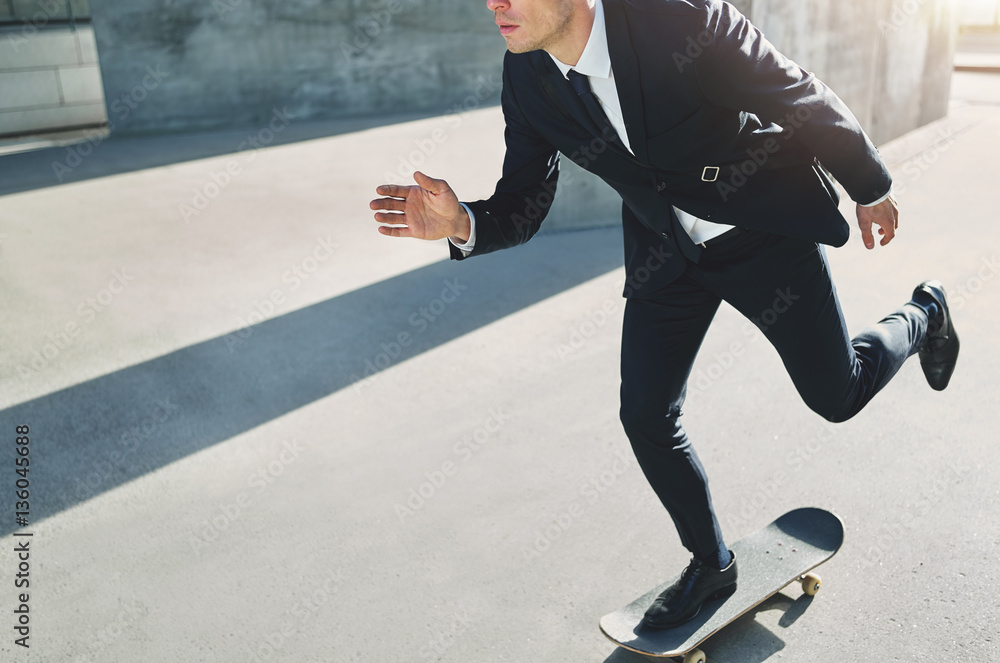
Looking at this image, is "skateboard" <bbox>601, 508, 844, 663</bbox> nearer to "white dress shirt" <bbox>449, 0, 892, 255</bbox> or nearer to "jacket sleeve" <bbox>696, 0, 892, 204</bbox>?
"white dress shirt" <bbox>449, 0, 892, 255</bbox>

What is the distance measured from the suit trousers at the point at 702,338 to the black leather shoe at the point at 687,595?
7 cm

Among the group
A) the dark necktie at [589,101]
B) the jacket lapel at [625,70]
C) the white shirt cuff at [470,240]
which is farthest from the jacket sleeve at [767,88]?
the white shirt cuff at [470,240]

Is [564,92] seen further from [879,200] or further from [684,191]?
[879,200]

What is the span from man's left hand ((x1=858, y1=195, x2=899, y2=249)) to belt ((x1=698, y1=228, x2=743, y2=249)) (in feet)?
1.33

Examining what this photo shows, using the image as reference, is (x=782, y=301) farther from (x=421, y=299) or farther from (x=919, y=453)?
(x=421, y=299)

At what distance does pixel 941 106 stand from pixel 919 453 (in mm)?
8264

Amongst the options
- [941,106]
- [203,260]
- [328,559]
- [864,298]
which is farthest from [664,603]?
[941,106]

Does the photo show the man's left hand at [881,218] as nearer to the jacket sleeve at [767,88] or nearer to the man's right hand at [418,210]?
the jacket sleeve at [767,88]

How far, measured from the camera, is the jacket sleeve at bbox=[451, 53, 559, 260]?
2.60 meters

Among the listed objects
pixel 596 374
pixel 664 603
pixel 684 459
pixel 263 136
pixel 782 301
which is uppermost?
pixel 782 301

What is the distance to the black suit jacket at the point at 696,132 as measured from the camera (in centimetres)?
223

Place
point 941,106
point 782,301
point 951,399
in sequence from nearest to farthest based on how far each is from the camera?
point 782,301, point 951,399, point 941,106

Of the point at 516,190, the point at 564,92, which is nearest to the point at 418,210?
the point at 516,190

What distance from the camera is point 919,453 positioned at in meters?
3.69
